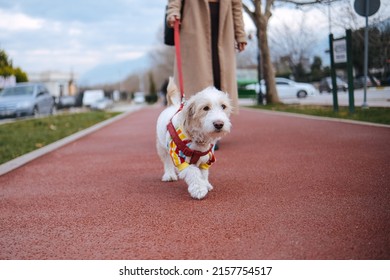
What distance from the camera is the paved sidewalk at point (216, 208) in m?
2.50

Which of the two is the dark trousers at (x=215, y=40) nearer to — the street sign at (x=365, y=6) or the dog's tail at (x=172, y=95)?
the dog's tail at (x=172, y=95)

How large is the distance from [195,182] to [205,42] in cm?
287

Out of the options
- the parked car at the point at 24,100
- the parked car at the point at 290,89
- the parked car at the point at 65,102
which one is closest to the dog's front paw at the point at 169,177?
the parked car at the point at 24,100

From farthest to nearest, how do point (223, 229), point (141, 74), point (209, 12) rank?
point (141, 74), point (209, 12), point (223, 229)

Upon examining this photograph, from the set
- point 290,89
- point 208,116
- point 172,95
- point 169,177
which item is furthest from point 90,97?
point 208,116

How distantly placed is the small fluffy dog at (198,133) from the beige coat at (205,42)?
7.04 ft

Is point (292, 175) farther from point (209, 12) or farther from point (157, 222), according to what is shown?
point (209, 12)

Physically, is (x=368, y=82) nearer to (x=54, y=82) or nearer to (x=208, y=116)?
(x=208, y=116)

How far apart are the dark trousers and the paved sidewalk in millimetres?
1107

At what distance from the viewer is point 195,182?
363 cm

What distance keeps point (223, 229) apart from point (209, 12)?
12.5 ft

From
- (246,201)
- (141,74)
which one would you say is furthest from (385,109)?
(141,74)

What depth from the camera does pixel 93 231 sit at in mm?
2961
